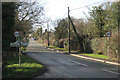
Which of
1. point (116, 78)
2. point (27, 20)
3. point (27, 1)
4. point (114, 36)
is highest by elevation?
point (27, 1)

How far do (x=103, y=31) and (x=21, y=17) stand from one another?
13.5m

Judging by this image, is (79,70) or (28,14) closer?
(79,70)

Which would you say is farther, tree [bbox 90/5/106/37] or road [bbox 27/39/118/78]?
tree [bbox 90/5/106/37]

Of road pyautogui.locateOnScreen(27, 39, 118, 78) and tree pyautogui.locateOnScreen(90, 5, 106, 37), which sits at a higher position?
tree pyautogui.locateOnScreen(90, 5, 106, 37)

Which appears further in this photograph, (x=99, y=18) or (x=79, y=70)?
(x=99, y=18)

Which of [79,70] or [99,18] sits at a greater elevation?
[99,18]

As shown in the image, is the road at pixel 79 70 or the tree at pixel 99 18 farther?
the tree at pixel 99 18

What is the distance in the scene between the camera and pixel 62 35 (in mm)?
48281

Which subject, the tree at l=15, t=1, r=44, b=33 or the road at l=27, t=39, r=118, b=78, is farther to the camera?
the tree at l=15, t=1, r=44, b=33

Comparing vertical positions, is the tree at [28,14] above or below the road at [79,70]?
above

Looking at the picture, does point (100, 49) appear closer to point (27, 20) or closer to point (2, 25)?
point (27, 20)

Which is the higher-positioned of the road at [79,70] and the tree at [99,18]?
the tree at [99,18]

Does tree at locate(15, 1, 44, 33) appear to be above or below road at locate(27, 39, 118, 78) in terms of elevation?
above

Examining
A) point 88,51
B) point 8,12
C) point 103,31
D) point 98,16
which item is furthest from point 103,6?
point 8,12
